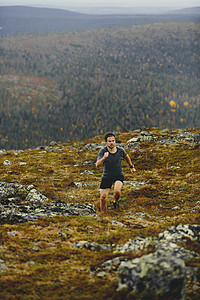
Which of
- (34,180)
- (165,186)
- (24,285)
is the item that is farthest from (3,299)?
(34,180)

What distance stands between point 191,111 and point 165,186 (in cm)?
18420

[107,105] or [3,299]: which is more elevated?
[3,299]

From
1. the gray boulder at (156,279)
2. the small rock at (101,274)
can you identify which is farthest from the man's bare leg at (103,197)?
the gray boulder at (156,279)

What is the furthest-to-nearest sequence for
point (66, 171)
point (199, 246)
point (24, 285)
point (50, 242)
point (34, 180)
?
point (66, 171) → point (34, 180) → point (50, 242) → point (199, 246) → point (24, 285)

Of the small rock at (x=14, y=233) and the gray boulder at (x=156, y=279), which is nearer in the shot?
the gray boulder at (x=156, y=279)

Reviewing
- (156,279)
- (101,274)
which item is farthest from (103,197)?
(156,279)

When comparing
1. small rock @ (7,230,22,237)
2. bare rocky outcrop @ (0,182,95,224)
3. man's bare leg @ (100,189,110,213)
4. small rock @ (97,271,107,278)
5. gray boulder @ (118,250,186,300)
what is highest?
gray boulder @ (118,250,186,300)

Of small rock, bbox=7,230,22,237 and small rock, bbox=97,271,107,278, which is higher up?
small rock, bbox=97,271,107,278

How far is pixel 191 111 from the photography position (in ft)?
613

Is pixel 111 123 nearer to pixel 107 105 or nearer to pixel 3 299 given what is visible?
pixel 107 105

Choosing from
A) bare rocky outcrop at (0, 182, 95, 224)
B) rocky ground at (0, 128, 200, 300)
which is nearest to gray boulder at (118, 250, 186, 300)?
rocky ground at (0, 128, 200, 300)

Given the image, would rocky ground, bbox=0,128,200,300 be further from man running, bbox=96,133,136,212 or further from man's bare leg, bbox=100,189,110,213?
man running, bbox=96,133,136,212

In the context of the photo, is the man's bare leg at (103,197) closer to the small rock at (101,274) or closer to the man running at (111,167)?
the man running at (111,167)

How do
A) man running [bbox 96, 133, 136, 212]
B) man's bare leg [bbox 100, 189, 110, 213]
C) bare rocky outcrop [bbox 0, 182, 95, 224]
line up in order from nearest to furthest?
bare rocky outcrop [bbox 0, 182, 95, 224] < man running [bbox 96, 133, 136, 212] < man's bare leg [bbox 100, 189, 110, 213]
